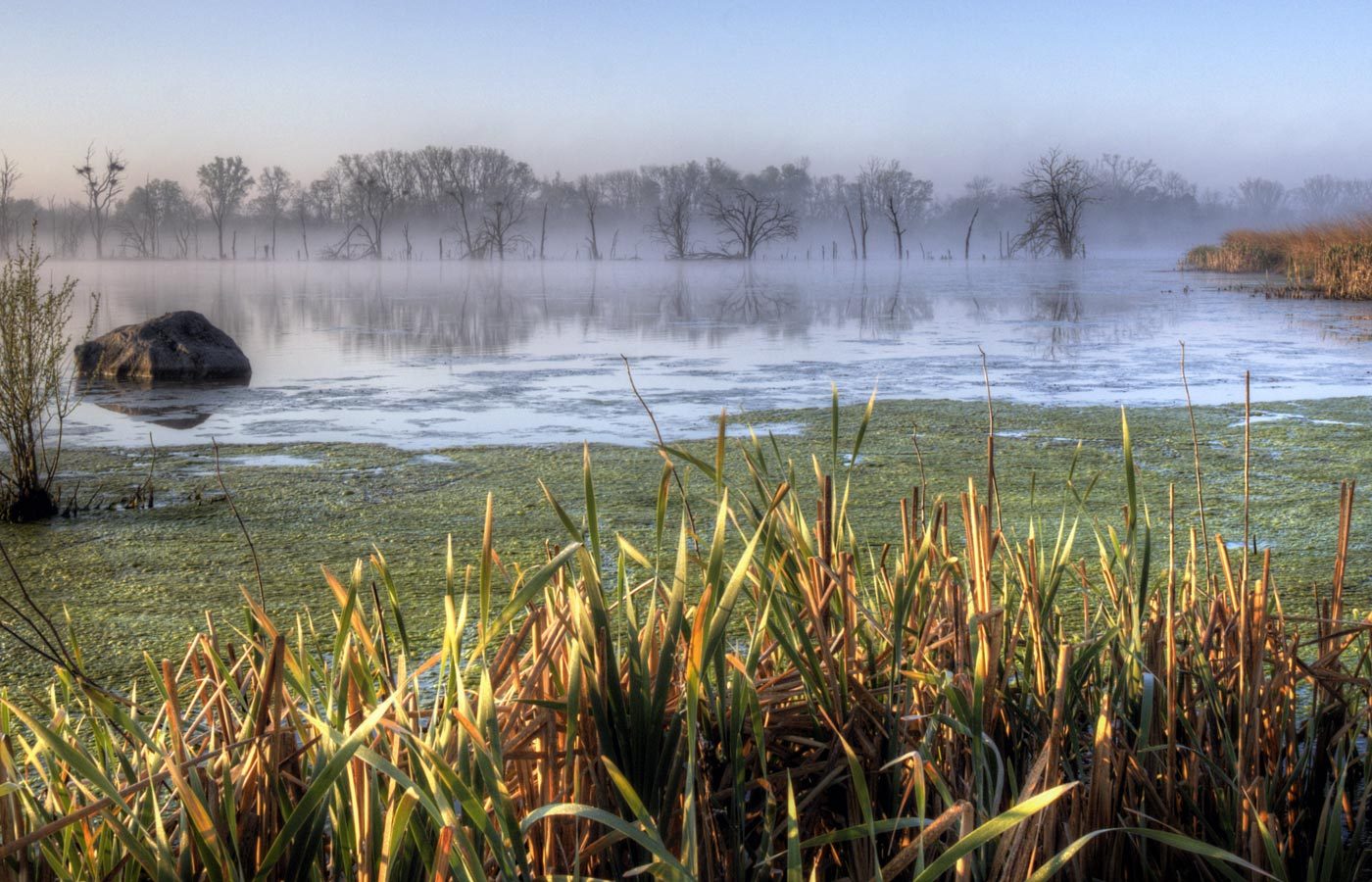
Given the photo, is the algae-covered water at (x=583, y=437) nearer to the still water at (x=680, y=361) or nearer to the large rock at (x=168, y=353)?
the still water at (x=680, y=361)

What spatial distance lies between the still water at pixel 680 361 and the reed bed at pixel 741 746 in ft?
1.50

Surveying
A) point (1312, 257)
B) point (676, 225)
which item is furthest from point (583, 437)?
point (676, 225)

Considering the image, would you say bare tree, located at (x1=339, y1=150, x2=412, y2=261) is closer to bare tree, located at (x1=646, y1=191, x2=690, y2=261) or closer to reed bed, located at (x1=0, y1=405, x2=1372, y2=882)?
bare tree, located at (x1=646, y1=191, x2=690, y2=261)

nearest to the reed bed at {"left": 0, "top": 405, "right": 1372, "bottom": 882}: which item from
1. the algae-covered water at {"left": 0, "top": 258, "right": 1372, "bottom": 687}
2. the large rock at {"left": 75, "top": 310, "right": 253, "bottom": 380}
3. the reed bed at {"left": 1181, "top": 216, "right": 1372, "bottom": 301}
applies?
the algae-covered water at {"left": 0, "top": 258, "right": 1372, "bottom": 687}

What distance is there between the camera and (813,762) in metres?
1.93

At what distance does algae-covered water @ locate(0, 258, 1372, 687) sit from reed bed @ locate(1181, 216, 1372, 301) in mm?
3500

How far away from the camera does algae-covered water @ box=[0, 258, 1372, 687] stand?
4586 millimetres

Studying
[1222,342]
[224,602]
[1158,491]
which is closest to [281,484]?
[224,602]

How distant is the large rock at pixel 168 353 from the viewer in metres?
11.7

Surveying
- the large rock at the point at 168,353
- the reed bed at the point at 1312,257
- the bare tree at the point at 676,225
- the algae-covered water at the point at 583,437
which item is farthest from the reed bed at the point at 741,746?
the bare tree at the point at 676,225

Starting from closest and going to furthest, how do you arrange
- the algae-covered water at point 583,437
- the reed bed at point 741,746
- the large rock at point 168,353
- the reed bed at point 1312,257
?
the reed bed at point 741,746
the algae-covered water at point 583,437
the large rock at point 168,353
the reed bed at point 1312,257

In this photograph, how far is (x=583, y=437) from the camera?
7.58 metres

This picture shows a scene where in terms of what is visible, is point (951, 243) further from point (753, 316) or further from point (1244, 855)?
point (1244, 855)

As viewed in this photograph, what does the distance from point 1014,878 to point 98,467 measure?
643 cm
